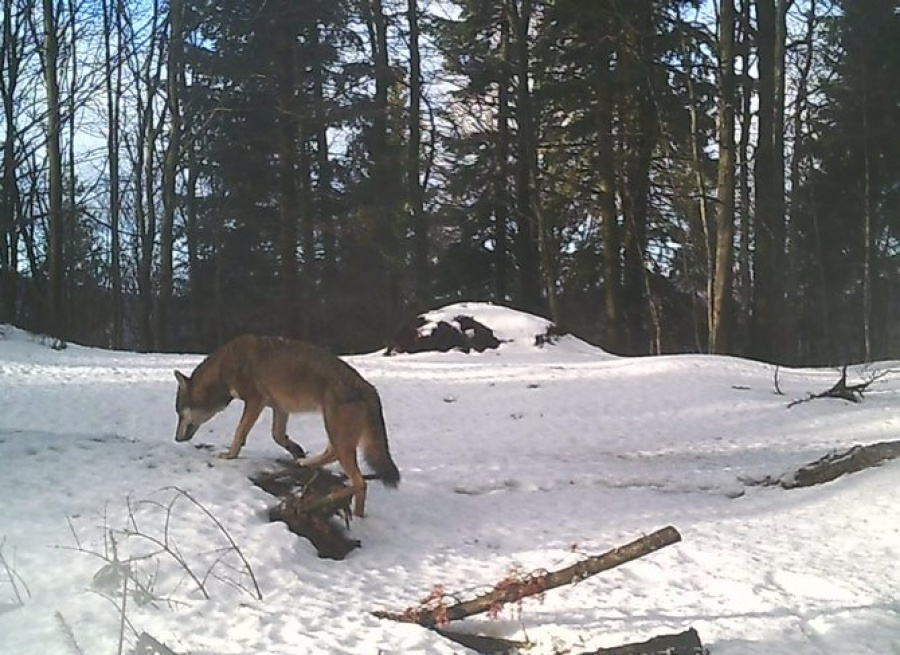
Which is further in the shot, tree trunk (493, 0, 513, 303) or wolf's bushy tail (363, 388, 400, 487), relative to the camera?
tree trunk (493, 0, 513, 303)

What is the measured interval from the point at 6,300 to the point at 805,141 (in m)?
24.8

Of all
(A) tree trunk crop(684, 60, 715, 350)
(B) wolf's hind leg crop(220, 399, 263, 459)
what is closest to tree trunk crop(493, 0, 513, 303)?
(A) tree trunk crop(684, 60, 715, 350)

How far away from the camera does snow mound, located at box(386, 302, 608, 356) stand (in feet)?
A: 49.4

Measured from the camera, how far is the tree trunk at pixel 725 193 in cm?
1603

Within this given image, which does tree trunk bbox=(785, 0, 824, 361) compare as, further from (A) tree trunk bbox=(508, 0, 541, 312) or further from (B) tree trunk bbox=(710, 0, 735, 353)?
(B) tree trunk bbox=(710, 0, 735, 353)

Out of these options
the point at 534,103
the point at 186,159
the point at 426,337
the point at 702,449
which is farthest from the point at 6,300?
the point at 702,449

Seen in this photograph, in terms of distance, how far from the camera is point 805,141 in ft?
92.6

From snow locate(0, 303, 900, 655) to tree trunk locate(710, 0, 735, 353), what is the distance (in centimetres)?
448

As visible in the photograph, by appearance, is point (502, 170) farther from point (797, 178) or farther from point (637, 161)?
point (797, 178)

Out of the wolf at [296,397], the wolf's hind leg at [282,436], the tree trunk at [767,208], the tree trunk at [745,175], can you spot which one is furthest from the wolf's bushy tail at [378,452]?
the tree trunk at [745,175]

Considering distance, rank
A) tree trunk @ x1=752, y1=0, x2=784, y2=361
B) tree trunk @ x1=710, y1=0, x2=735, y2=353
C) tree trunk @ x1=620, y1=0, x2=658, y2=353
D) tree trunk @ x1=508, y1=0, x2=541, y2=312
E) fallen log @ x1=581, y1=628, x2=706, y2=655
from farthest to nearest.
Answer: tree trunk @ x1=508, y1=0, x2=541, y2=312 < tree trunk @ x1=620, y1=0, x2=658, y2=353 < tree trunk @ x1=752, y1=0, x2=784, y2=361 < tree trunk @ x1=710, y1=0, x2=735, y2=353 < fallen log @ x1=581, y1=628, x2=706, y2=655

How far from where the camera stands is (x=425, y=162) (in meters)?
26.7

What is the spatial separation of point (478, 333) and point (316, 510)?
9.46 m

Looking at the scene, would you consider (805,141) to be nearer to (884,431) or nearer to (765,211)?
(765,211)
